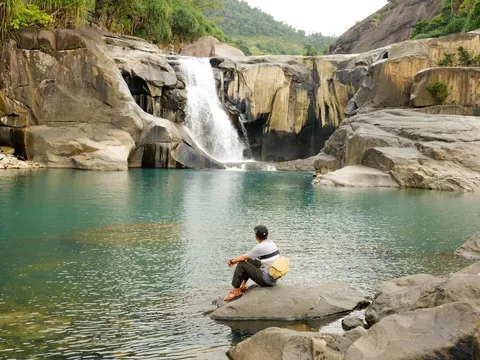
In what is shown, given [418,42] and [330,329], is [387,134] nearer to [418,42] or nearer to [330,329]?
[418,42]

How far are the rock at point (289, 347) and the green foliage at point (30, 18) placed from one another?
112 feet

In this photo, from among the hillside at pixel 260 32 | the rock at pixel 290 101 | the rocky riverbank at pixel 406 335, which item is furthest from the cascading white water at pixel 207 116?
the hillside at pixel 260 32

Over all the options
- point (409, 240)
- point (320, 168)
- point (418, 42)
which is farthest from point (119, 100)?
point (409, 240)

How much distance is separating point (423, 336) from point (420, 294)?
88.1 inches

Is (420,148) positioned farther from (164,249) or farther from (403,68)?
(164,249)

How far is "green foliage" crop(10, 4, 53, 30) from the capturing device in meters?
36.3

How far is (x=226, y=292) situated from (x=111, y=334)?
2860 millimetres

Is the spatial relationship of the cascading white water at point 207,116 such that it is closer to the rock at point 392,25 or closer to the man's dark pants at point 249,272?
the rock at point 392,25

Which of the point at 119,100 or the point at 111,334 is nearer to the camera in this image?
the point at 111,334

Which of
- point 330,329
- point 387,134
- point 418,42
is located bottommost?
point 330,329

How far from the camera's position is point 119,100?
3806 cm

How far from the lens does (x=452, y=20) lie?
55.9m

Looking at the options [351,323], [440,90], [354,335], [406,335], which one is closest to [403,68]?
[440,90]

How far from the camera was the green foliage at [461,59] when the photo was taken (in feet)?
131
